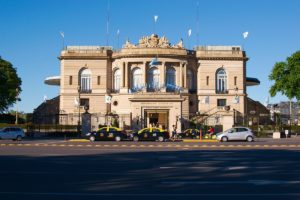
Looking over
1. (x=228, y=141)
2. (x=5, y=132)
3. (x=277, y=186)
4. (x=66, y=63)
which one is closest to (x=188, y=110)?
(x=66, y=63)

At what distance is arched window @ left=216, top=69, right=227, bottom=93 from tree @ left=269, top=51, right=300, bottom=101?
284 inches

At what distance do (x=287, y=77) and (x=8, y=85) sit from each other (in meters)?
41.1

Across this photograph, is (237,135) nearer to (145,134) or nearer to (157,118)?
(145,134)

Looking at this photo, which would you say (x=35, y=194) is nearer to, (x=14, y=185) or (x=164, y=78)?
(x=14, y=185)

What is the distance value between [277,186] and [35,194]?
675 centimetres

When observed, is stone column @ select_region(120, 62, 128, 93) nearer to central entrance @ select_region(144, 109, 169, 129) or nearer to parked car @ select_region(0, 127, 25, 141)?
central entrance @ select_region(144, 109, 169, 129)

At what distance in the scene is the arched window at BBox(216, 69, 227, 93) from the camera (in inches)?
3031

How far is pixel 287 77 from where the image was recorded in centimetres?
7225

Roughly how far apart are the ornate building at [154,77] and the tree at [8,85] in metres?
7.23

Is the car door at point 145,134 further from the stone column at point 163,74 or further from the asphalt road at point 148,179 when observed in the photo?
the asphalt road at point 148,179

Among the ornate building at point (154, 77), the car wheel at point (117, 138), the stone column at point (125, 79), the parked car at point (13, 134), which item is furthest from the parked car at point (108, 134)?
the stone column at point (125, 79)

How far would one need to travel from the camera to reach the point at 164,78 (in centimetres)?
7400

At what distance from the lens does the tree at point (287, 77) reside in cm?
7094

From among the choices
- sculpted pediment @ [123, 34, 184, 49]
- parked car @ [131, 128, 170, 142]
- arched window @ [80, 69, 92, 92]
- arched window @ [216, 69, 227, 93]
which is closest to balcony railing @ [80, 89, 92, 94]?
arched window @ [80, 69, 92, 92]
